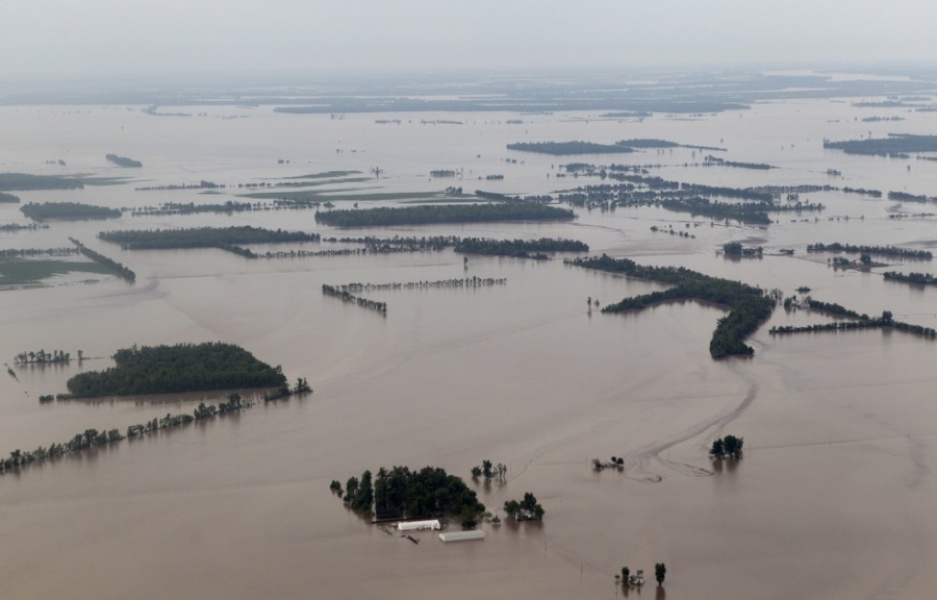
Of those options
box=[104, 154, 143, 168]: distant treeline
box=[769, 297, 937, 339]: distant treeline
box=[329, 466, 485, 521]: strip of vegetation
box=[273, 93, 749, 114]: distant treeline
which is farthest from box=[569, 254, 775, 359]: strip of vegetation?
box=[273, 93, 749, 114]: distant treeline

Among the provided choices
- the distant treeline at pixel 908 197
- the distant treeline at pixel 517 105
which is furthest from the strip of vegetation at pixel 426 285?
the distant treeline at pixel 517 105

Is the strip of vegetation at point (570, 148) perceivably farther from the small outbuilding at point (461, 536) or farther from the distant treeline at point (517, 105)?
the small outbuilding at point (461, 536)

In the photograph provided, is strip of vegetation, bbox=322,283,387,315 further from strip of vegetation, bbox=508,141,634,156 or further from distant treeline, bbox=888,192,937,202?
strip of vegetation, bbox=508,141,634,156

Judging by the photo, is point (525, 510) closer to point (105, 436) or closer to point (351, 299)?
point (105, 436)

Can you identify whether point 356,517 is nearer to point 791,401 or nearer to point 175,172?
point 791,401

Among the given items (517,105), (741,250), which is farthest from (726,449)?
(517,105)

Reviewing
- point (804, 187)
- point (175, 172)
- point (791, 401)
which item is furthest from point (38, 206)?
point (791, 401)

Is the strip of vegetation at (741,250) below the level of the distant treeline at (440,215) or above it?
below
